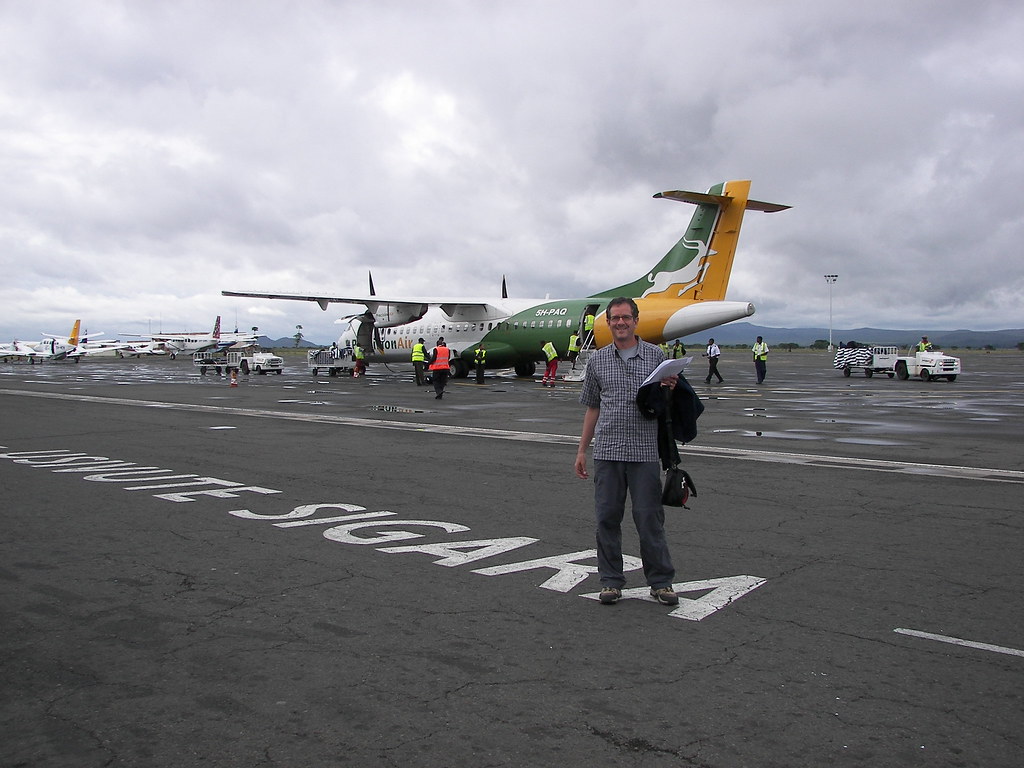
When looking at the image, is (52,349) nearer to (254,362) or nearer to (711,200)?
(254,362)

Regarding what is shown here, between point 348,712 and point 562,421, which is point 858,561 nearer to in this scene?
point 348,712

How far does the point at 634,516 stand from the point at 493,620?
3.65 ft

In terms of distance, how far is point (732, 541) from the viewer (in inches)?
259

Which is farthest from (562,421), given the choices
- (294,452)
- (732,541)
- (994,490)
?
(732,541)

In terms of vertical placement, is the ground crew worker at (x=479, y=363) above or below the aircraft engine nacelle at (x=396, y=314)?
below

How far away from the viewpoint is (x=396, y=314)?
3894cm

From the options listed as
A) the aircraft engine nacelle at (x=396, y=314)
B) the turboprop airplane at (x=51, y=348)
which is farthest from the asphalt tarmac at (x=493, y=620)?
the turboprop airplane at (x=51, y=348)

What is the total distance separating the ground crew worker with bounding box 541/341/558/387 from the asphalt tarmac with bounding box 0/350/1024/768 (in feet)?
66.9

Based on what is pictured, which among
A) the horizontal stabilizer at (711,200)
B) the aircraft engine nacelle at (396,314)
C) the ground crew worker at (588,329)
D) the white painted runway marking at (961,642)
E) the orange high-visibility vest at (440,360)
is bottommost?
the white painted runway marking at (961,642)

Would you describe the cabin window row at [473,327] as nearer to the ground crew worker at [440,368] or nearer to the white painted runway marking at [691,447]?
the ground crew worker at [440,368]

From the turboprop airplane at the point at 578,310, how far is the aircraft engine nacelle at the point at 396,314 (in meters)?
0.05

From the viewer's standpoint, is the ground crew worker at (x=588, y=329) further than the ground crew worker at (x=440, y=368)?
Yes

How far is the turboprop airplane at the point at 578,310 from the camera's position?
2833cm

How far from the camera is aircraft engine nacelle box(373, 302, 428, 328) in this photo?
38.2 m
